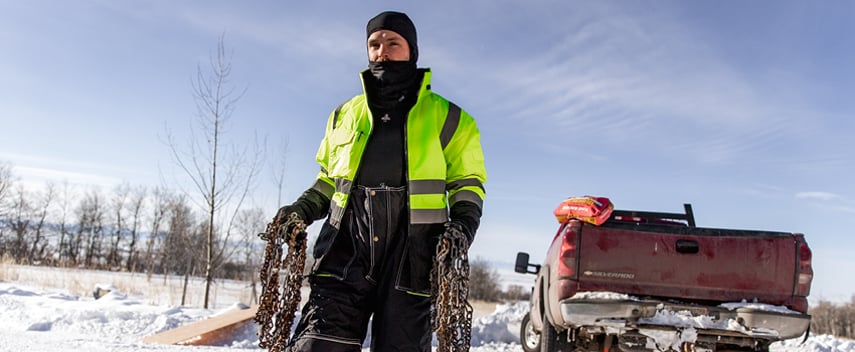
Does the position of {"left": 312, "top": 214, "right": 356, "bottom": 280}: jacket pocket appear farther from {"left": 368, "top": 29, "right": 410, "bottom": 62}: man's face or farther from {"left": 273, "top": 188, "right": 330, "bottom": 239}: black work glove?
{"left": 368, "top": 29, "right": 410, "bottom": 62}: man's face

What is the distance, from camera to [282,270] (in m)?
2.26

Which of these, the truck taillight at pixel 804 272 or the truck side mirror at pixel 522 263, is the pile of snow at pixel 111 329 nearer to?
the truck side mirror at pixel 522 263

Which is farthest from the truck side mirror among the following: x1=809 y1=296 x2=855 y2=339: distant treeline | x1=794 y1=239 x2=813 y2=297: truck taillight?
x1=809 y1=296 x2=855 y2=339: distant treeline

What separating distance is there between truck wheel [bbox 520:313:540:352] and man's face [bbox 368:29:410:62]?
5579 millimetres

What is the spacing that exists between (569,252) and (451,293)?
11.3ft

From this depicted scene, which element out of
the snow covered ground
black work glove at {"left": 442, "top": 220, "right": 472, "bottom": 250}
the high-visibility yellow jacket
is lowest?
the snow covered ground

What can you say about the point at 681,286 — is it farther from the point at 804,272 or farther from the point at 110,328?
the point at 110,328

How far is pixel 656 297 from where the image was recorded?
5.15 meters

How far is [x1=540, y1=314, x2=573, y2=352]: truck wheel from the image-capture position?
19.1 ft

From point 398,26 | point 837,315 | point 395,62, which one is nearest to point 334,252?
point 395,62

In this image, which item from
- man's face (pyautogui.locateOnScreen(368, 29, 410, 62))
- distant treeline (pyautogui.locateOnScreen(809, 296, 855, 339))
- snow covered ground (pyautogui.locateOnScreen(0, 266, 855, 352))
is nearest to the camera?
man's face (pyautogui.locateOnScreen(368, 29, 410, 62))

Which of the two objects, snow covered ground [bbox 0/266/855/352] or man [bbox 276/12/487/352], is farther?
snow covered ground [bbox 0/266/855/352]

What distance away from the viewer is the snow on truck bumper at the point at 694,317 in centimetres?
477

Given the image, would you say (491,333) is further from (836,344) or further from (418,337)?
(418,337)
